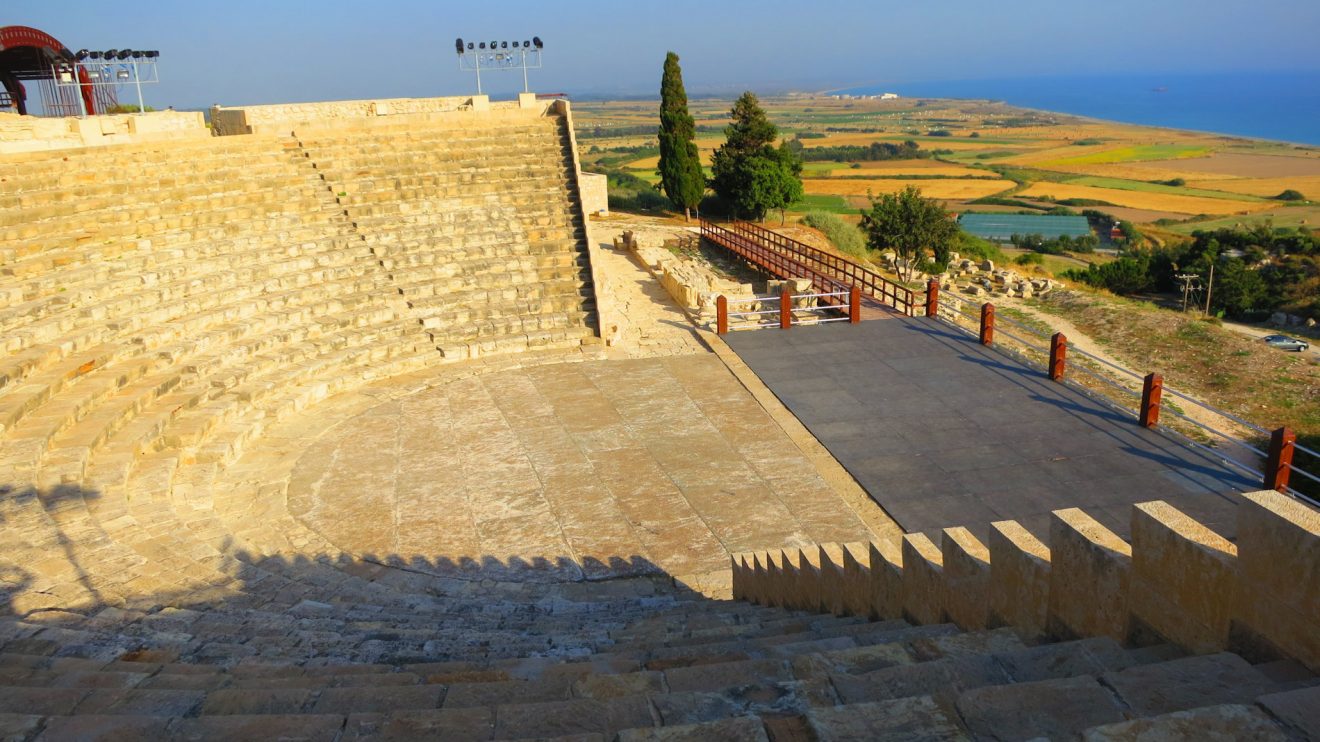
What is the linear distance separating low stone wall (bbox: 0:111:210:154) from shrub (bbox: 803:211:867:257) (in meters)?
18.4

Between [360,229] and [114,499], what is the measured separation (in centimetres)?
954

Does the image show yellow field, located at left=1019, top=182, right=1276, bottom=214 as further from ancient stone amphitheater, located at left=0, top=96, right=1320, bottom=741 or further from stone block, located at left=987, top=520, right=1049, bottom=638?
stone block, located at left=987, top=520, right=1049, bottom=638

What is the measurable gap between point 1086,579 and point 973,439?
7624mm

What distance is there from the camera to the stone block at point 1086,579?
3.72 m

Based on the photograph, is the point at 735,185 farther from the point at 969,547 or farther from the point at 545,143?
the point at 969,547

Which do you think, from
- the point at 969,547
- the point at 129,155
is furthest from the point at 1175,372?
the point at 129,155

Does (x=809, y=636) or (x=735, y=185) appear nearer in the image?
(x=809, y=636)

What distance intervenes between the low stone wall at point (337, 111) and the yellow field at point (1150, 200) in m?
60.7

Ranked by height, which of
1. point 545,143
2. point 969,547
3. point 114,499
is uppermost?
point 545,143

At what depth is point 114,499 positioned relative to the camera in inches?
337

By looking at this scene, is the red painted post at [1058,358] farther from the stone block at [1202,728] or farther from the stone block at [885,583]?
the stone block at [1202,728]

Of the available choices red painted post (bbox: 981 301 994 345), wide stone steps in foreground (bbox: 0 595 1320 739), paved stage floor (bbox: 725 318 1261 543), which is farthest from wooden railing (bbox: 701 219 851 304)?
wide stone steps in foreground (bbox: 0 595 1320 739)

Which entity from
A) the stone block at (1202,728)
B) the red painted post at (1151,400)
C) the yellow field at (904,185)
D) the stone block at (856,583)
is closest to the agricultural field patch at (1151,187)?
the yellow field at (904,185)

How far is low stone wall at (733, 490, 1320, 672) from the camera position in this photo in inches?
120
